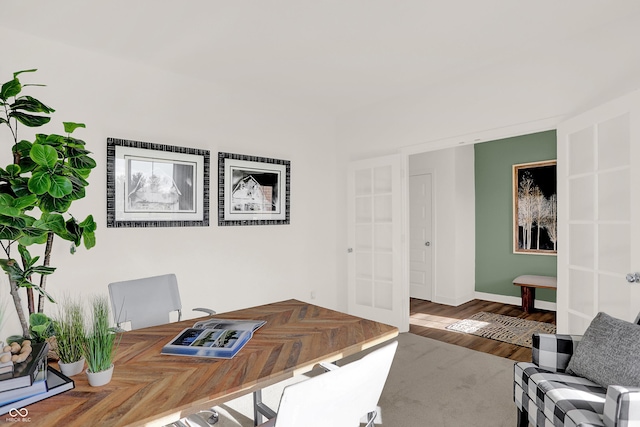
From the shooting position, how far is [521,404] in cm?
196

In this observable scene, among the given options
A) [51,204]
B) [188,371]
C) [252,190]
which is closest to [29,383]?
[188,371]

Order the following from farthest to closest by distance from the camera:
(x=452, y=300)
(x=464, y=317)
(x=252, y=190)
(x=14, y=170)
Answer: (x=452, y=300) → (x=464, y=317) → (x=252, y=190) → (x=14, y=170)

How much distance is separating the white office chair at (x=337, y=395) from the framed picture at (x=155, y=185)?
246 cm

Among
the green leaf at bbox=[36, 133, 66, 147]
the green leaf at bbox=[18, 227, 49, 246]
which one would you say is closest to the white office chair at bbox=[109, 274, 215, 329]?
the green leaf at bbox=[18, 227, 49, 246]

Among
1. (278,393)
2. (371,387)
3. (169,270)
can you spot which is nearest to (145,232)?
(169,270)

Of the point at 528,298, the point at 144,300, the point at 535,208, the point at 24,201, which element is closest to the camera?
the point at 24,201

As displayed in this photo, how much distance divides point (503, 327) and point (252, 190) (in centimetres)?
321

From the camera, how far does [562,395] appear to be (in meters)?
1.64

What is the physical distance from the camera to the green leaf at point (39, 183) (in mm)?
1489

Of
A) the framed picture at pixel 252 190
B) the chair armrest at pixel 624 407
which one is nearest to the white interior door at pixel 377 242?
the framed picture at pixel 252 190

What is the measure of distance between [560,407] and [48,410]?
1.94 meters

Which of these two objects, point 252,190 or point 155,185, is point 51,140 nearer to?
point 155,185

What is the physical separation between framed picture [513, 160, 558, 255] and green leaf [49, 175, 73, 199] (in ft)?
17.4

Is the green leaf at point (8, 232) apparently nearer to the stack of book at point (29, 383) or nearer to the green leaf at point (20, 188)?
the green leaf at point (20, 188)
